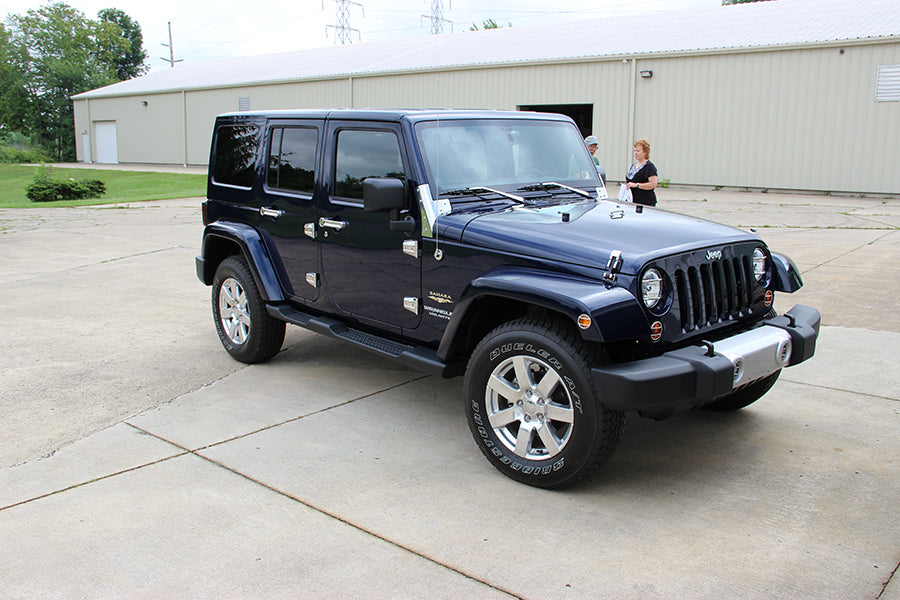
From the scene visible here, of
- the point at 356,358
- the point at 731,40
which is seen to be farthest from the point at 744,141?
the point at 356,358

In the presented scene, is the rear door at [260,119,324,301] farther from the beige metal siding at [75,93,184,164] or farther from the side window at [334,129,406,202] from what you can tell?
the beige metal siding at [75,93,184,164]

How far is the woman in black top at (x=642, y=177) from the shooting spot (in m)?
9.86

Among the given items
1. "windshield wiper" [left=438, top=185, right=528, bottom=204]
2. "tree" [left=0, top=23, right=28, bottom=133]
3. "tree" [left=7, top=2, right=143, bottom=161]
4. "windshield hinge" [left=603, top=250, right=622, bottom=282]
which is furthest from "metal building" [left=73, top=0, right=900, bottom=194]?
"tree" [left=0, top=23, right=28, bottom=133]

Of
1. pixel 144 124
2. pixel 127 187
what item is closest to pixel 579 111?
pixel 127 187

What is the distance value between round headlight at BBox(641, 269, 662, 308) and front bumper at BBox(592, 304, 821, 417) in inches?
10.0

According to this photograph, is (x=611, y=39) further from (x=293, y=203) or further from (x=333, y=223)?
(x=333, y=223)

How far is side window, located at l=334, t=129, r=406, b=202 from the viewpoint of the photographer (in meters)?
4.74

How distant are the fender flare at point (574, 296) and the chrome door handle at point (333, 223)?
1.28 meters

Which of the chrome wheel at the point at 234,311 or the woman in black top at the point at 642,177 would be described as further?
the woman in black top at the point at 642,177

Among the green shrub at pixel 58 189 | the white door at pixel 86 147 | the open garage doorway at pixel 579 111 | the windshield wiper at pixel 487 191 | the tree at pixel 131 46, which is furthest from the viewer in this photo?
the tree at pixel 131 46

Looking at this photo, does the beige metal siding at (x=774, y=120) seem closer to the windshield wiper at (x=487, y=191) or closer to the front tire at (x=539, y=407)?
the windshield wiper at (x=487, y=191)

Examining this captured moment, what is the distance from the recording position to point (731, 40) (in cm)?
2180

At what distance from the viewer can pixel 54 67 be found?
59.9m

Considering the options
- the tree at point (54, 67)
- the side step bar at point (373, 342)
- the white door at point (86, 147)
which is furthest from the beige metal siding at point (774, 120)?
the tree at point (54, 67)
